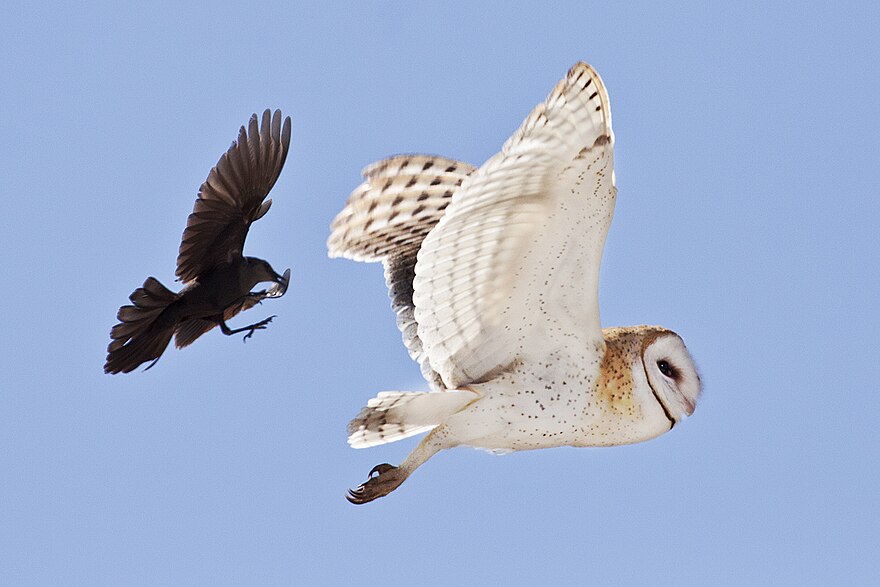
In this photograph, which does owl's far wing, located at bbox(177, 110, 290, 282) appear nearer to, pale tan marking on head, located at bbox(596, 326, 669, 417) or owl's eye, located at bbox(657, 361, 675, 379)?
pale tan marking on head, located at bbox(596, 326, 669, 417)

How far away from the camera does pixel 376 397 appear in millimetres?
5773

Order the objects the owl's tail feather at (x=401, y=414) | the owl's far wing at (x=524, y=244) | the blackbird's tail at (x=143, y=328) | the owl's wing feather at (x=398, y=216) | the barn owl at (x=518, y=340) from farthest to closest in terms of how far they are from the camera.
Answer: the owl's wing feather at (x=398, y=216), the owl's tail feather at (x=401, y=414), the blackbird's tail at (x=143, y=328), the barn owl at (x=518, y=340), the owl's far wing at (x=524, y=244)

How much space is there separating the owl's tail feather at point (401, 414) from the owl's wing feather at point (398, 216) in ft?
2.00

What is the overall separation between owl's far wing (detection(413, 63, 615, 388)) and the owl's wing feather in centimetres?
64

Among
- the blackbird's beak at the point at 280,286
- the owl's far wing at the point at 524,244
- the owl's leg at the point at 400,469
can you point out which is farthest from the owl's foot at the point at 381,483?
the blackbird's beak at the point at 280,286

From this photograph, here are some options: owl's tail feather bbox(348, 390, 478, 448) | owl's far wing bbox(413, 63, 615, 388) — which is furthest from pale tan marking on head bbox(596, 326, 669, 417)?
owl's tail feather bbox(348, 390, 478, 448)

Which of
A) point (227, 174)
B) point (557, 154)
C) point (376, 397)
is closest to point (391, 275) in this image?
point (376, 397)

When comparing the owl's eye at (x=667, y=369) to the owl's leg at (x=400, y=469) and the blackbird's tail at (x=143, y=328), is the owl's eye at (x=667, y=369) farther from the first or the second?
the blackbird's tail at (x=143, y=328)

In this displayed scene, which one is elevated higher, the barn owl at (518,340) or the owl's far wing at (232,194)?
the owl's far wing at (232,194)

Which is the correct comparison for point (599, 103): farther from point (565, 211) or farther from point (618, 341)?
point (618, 341)

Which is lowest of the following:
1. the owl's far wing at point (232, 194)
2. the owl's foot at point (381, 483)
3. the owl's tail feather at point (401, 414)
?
the owl's foot at point (381, 483)

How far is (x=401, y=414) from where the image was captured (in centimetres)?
573

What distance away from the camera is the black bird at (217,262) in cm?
542

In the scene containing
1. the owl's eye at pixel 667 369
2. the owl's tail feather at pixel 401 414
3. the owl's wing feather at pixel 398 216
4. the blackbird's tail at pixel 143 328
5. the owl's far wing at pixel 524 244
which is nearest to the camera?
the owl's far wing at pixel 524 244
